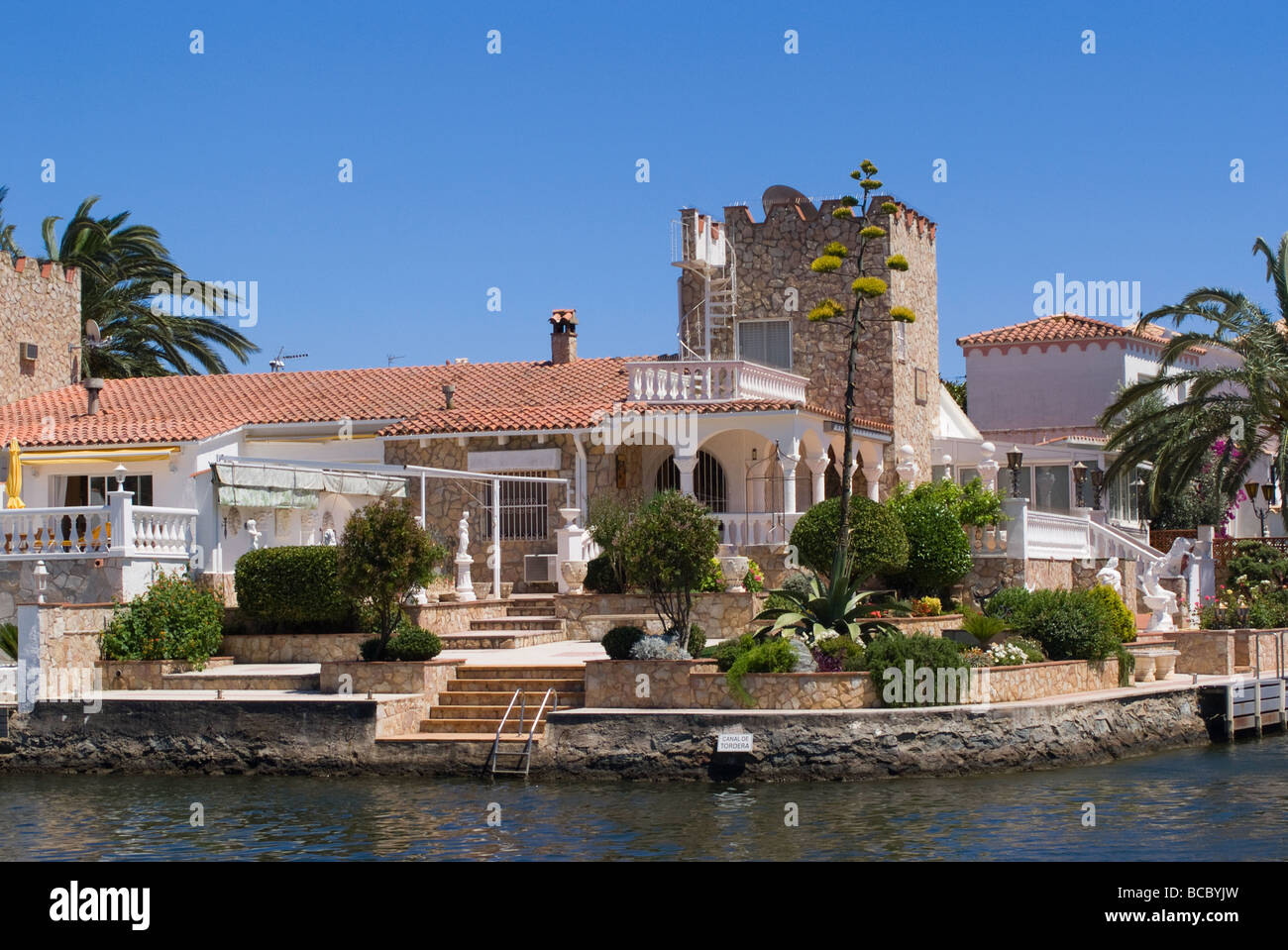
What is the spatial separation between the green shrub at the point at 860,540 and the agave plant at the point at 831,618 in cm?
322

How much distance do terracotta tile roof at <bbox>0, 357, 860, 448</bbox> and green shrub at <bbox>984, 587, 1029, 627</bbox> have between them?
6.22m

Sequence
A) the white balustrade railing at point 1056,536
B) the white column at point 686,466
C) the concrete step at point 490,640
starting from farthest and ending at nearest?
the white column at point 686,466, the white balustrade railing at point 1056,536, the concrete step at point 490,640

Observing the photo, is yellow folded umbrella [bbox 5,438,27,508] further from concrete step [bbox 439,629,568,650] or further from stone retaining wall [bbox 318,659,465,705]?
stone retaining wall [bbox 318,659,465,705]

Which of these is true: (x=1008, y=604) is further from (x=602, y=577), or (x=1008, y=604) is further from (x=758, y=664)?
(x=602, y=577)

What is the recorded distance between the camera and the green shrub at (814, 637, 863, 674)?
61.6ft

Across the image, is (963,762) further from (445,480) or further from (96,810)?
(445,480)

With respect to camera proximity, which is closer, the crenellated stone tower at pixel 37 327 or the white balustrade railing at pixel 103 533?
the white balustrade railing at pixel 103 533

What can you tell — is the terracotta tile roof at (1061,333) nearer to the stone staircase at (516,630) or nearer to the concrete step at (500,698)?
the stone staircase at (516,630)

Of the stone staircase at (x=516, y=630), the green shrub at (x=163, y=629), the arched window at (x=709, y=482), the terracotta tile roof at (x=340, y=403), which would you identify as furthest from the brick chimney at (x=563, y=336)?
the green shrub at (x=163, y=629)

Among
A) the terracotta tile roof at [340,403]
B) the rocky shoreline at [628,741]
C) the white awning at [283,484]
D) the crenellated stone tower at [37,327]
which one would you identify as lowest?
the rocky shoreline at [628,741]

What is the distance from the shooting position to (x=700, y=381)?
2966 centimetres

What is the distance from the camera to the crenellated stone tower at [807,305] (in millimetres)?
31922

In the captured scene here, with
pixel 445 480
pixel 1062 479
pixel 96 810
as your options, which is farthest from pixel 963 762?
pixel 1062 479

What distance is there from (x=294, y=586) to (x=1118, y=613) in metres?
12.0
